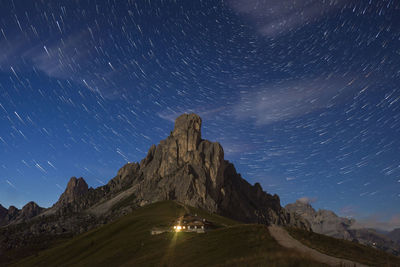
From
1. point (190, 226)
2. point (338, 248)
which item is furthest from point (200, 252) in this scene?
point (190, 226)

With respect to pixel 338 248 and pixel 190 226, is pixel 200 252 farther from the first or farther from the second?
pixel 190 226

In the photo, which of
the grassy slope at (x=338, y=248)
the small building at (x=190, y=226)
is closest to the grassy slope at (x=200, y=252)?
the grassy slope at (x=338, y=248)

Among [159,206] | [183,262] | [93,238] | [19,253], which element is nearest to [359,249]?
[183,262]

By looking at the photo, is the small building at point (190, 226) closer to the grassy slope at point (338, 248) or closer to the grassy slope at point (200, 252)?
the grassy slope at point (200, 252)

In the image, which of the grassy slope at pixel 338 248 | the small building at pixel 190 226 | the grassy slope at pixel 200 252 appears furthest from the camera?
the small building at pixel 190 226

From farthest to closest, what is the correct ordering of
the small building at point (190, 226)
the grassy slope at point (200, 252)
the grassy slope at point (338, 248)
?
the small building at point (190, 226), the grassy slope at point (338, 248), the grassy slope at point (200, 252)

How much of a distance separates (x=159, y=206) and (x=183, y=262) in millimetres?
134115

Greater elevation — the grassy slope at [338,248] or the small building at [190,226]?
the small building at [190,226]

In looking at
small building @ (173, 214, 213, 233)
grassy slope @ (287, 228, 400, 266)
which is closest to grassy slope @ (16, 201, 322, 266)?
grassy slope @ (287, 228, 400, 266)

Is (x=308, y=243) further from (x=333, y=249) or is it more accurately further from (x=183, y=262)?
(x=183, y=262)

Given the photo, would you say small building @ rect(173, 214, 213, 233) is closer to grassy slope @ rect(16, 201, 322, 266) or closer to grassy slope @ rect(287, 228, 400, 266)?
grassy slope @ rect(16, 201, 322, 266)

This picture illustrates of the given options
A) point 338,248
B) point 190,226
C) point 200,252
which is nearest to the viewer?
point 338,248

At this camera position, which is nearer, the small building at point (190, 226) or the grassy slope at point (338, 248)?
the grassy slope at point (338, 248)

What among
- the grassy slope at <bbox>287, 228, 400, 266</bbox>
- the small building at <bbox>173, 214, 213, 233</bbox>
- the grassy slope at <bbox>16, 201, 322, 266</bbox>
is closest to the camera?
the grassy slope at <bbox>16, 201, 322, 266</bbox>
